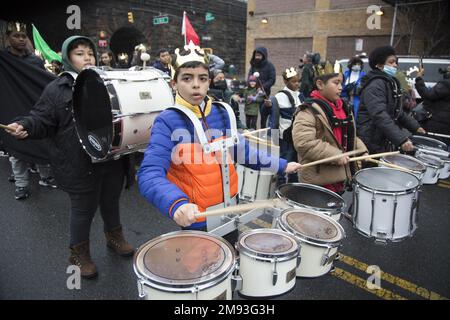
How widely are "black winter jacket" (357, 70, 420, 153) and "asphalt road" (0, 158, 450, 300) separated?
3.67 feet

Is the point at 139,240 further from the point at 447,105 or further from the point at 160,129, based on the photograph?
the point at 447,105

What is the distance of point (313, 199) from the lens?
8.79 ft

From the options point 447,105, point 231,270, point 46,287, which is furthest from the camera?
point 447,105

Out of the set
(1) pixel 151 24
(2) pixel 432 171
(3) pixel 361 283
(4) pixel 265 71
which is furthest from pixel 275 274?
(1) pixel 151 24

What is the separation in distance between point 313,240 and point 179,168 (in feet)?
2.96

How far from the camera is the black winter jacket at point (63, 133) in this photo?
274 centimetres

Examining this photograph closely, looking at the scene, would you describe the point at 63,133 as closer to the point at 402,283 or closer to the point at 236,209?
the point at 236,209

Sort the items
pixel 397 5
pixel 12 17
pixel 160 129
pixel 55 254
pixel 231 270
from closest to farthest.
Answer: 1. pixel 231 270
2. pixel 160 129
3. pixel 55 254
4. pixel 12 17
5. pixel 397 5

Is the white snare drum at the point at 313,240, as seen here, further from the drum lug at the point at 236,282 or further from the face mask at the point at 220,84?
the face mask at the point at 220,84

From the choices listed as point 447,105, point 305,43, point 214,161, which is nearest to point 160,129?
point 214,161

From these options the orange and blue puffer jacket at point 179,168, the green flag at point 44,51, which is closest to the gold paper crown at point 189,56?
the orange and blue puffer jacket at point 179,168

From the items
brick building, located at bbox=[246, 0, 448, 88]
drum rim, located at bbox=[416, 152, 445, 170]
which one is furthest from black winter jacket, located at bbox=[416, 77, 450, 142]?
brick building, located at bbox=[246, 0, 448, 88]

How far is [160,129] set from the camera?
196 centimetres
